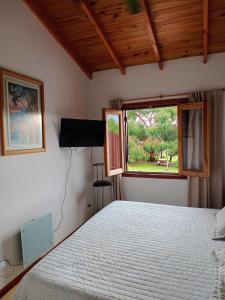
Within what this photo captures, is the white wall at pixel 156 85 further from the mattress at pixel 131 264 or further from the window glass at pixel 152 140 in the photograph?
the mattress at pixel 131 264

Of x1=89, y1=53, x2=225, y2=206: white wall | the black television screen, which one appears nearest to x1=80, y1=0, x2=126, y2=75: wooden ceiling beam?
x1=89, y1=53, x2=225, y2=206: white wall

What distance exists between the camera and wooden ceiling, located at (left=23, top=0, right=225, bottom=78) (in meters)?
2.66

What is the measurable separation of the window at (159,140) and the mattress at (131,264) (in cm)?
127

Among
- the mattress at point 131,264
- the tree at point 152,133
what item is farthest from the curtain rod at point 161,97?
the mattress at point 131,264

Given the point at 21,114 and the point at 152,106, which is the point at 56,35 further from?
the point at 152,106

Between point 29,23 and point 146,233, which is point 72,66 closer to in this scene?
point 29,23

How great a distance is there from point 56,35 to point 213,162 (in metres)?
2.90

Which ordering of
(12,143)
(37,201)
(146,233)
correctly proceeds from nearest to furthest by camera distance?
(146,233), (12,143), (37,201)

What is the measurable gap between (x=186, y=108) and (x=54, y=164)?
6.89 ft

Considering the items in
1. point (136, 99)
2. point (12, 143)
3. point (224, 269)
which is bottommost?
point (224, 269)

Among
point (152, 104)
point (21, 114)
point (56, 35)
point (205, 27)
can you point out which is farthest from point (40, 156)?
point (205, 27)

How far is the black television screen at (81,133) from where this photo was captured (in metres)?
3.22

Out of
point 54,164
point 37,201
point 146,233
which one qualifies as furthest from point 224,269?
point 54,164

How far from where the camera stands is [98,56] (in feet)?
12.0
